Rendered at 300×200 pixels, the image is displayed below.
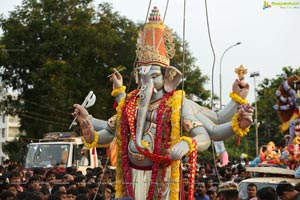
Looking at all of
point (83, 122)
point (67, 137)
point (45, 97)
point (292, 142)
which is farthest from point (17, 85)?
point (83, 122)

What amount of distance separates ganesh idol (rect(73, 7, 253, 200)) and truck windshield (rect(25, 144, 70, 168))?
1262 centimetres

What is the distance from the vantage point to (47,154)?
22344mm

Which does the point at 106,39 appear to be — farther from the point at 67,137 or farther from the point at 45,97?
the point at 67,137

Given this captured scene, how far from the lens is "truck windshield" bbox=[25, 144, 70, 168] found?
72.9 feet

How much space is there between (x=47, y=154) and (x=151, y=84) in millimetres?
13247

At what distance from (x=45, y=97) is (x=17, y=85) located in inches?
90.3

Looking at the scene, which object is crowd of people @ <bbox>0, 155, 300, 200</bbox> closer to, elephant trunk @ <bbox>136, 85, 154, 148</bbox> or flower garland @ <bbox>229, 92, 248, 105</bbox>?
elephant trunk @ <bbox>136, 85, 154, 148</bbox>

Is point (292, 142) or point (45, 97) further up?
point (45, 97)

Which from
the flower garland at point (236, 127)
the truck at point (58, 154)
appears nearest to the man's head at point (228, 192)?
the flower garland at point (236, 127)

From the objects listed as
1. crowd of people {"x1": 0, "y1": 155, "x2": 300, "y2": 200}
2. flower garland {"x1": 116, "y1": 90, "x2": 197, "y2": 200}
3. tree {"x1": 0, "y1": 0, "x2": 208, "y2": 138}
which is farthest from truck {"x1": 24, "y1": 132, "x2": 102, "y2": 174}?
flower garland {"x1": 116, "y1": 90, "x2": 197, "y2": 200}

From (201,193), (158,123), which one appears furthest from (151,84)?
(201,193)

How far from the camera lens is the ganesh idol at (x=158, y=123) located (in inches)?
367

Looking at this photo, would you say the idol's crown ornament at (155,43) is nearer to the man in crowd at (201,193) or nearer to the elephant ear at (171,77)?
the elephant ear at (171,77)

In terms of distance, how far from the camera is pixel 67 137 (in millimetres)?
23062
